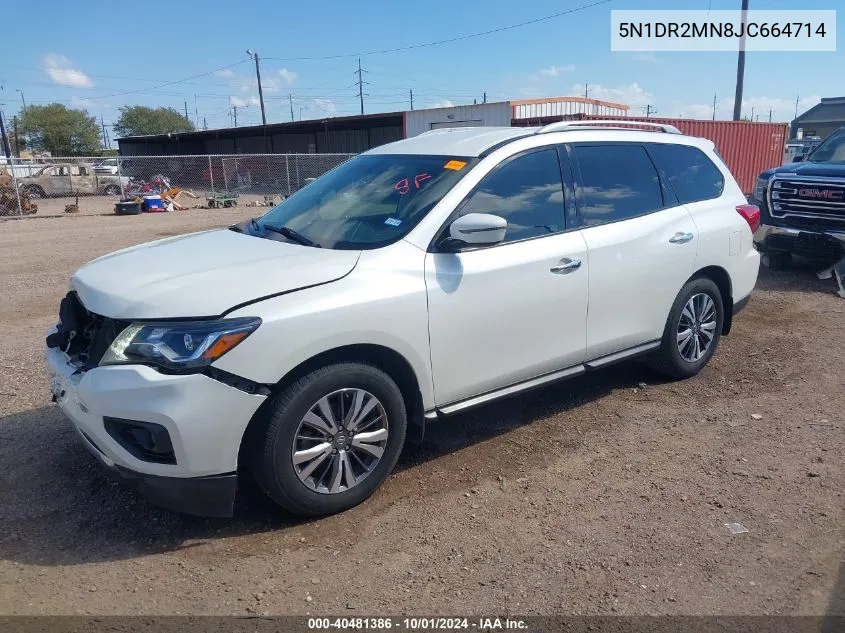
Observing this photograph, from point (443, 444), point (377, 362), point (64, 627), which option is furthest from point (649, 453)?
point (64, 627)

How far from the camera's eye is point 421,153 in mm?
4289

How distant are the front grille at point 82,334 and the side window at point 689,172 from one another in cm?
386

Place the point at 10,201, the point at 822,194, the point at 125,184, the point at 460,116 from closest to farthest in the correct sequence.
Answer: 1. the point at 822,194
2. the point at 10,201
3. the point at 460,116
4. the point at 125,184

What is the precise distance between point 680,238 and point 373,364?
2.63m

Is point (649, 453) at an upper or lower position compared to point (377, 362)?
lower

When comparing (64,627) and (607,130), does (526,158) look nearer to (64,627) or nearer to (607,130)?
(607,130)

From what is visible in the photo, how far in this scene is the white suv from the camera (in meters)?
2.98

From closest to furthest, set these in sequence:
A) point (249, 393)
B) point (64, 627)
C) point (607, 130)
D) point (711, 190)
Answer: point (64, 627) → point (249, 393) → point (607, 130) → point (711, 190)

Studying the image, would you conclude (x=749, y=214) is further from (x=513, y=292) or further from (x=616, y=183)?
(x=513, y=292)

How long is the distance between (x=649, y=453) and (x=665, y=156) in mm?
2276

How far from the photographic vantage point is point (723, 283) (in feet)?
17.6

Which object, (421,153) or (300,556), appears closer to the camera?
(300,556)

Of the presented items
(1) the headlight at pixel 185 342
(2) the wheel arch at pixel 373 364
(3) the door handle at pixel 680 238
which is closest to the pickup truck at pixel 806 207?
(3) the door handle at pixel 680 238

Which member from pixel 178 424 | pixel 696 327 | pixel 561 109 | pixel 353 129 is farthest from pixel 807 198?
pixel 353 129
